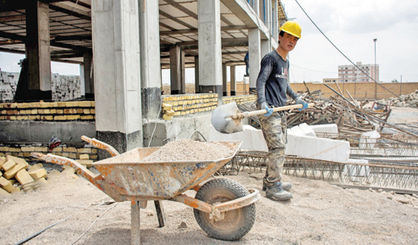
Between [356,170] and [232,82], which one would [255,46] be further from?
[232,82]

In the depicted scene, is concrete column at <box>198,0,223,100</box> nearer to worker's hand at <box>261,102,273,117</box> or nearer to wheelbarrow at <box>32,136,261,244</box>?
worker's hand at <box>261,102,273,117</box>

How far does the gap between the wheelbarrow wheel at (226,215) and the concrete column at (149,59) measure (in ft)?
9.42

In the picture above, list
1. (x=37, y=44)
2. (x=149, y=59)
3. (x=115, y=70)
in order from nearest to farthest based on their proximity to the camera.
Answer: (x=115, y=70) < (x=149, y=59) < (x=37, y=44)

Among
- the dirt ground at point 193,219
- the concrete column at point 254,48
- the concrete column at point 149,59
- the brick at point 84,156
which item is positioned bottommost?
the dirt ground at point 193,219

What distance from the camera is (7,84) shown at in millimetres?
15414

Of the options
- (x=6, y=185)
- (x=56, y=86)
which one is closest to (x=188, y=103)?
(x=6, y=185)

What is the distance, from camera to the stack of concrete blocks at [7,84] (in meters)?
15.1

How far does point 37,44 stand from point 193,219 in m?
7.52

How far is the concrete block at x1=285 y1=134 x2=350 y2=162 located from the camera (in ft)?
18.0

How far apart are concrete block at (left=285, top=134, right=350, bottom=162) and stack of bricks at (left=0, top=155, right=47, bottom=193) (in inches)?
159

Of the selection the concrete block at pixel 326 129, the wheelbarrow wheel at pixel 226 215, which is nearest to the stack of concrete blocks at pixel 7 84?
the concrete block at pixel 326 129

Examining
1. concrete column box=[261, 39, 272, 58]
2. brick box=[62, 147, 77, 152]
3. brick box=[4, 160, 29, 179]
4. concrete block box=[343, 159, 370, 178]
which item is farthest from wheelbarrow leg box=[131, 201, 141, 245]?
concrete column box=[261, 39, 272, 58]

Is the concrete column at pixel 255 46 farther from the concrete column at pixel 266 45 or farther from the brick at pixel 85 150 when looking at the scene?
the brick at pixel 85 150

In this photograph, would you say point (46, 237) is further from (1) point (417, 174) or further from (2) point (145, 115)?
(1) point (417, 174)
